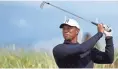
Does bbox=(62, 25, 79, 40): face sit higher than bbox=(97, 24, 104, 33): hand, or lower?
lower

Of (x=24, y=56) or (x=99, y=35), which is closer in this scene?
(x=99, y=35)

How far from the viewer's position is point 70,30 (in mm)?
2191

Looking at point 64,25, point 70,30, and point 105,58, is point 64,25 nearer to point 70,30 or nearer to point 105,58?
point 70,30

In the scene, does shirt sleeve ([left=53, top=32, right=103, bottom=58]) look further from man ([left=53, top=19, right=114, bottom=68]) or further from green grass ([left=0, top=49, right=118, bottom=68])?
green grass ([left=0, top=49, right=118, bottom=68])

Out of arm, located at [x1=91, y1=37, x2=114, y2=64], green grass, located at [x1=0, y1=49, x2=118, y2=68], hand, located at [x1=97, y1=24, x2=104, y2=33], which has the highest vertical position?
hand, located at [x1=97, y1=24, x2=104, y2=33]

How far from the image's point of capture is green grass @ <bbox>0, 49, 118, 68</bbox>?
307cm

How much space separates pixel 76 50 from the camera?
2.12 m

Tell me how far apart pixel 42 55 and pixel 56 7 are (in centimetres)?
58

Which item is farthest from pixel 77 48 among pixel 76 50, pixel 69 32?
pixel 69 32

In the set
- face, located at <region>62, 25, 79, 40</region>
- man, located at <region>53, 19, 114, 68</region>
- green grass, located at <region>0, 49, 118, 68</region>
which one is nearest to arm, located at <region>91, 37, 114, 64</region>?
man, located at <region>53, 19, 114, 68</region>

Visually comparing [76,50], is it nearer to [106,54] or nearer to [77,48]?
[77,48]

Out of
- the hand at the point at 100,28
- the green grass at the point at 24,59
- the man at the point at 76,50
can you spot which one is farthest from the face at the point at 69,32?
the green grass at the point at 24,59

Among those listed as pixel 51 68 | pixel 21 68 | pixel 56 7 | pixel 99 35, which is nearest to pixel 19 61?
pixel 21 68

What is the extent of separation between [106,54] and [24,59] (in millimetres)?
1072
